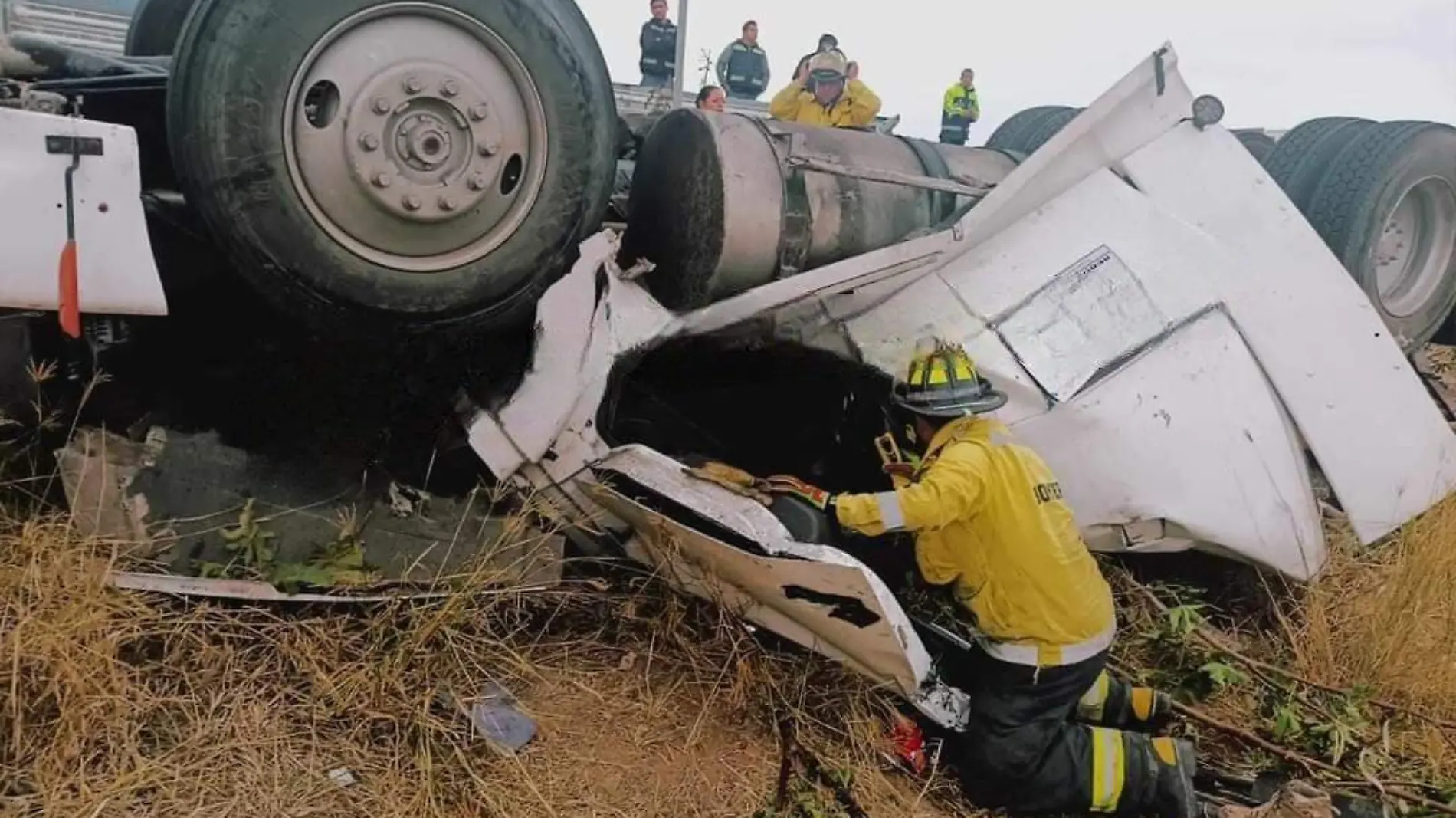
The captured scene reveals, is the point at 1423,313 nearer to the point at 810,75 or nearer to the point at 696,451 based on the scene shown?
the point at 696,451

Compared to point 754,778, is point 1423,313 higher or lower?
higher

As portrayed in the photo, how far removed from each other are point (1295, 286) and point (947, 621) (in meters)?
1.43

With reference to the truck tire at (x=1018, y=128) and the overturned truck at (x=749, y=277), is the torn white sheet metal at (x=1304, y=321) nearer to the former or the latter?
the overturned truck at (x=749, y=277)

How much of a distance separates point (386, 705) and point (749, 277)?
1.29 meters

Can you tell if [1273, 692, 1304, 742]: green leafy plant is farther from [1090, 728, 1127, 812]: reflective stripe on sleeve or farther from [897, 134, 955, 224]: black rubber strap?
[897, 134, 955, 224]: black rubber strap

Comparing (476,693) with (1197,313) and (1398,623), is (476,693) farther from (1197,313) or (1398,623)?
(1398,623)

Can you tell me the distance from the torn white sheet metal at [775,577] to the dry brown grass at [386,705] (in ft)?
0.42

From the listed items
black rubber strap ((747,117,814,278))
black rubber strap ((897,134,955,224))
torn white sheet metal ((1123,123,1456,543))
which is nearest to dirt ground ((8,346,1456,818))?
torn white sheet metal ((1123,123,1456,543))

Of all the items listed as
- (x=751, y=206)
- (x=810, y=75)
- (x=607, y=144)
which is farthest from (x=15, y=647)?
(x=810, y=75)

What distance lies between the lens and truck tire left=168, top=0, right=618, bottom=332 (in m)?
2.38

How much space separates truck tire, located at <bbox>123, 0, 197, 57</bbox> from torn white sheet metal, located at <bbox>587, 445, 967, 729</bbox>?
173 cm

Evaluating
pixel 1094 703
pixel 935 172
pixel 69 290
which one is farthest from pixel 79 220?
pixel 1094 703

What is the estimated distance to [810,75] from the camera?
7219 millimetres

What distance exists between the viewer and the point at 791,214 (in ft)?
10.6
